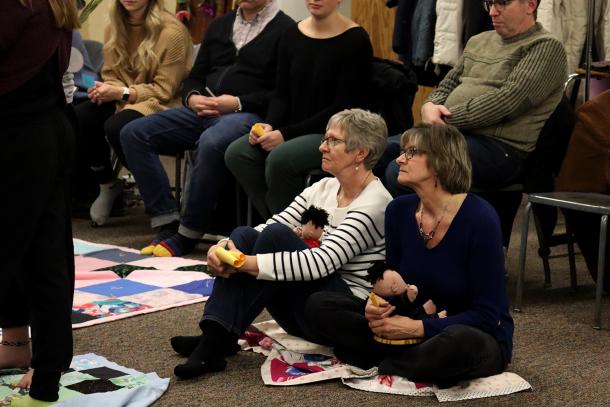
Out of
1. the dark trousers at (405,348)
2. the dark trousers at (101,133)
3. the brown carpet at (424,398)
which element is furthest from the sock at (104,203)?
the dark trousers at (405,348)

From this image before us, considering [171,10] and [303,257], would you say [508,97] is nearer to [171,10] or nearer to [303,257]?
[303,257]

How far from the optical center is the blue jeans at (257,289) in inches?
106

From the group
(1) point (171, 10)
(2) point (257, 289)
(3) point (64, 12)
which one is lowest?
(2) point (257, 289)

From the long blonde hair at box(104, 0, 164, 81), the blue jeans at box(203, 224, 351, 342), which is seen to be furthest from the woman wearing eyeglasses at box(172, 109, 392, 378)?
the long blonde hair at box(104, 0, 164, 81)

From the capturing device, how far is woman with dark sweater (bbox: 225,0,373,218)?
3.98 meters

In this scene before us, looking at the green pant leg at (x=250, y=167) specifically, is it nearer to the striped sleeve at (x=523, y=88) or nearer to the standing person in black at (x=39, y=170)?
the striped sleeve at (x=523, y=88)

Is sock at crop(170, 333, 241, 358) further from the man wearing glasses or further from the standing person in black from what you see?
the man wearing glasses

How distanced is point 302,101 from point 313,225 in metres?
1.40

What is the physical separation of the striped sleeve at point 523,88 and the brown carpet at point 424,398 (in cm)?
68

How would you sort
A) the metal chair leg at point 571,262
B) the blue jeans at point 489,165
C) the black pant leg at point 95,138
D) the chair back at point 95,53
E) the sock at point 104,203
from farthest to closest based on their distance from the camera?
the chair back at point 95,53 → the sock at point 104,203 → the black pant leg at point 95,138 → the metal chair leg at point 571,262 → the blue jeans at point 489,165

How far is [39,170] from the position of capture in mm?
2141

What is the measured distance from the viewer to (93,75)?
17.6ft

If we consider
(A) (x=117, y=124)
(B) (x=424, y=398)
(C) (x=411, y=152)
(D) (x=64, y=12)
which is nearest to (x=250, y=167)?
(A) (x=117, y=124)

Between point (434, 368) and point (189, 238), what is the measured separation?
2.15m
